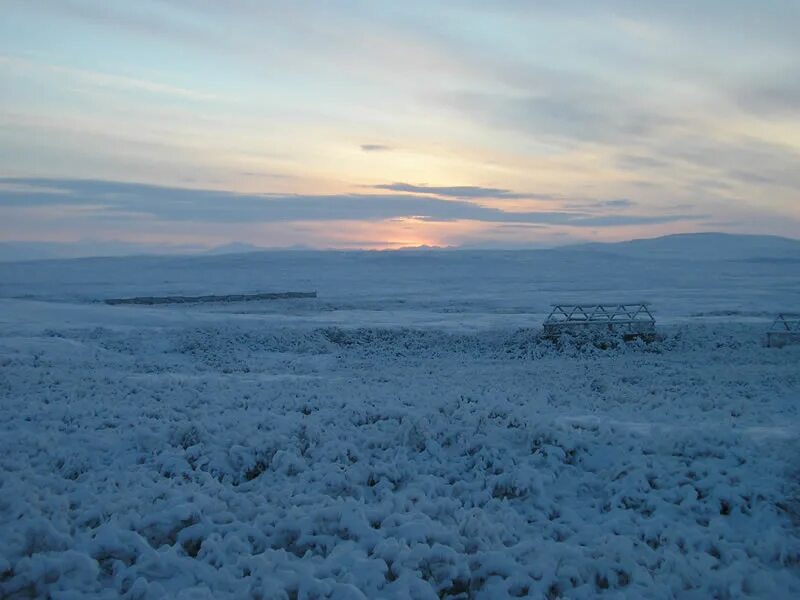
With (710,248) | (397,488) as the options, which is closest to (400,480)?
(397,488)

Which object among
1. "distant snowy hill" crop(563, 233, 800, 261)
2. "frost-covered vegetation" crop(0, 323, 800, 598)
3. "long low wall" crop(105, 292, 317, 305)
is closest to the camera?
"frost-covered vegetation" crop(0, 323, 800, 598)

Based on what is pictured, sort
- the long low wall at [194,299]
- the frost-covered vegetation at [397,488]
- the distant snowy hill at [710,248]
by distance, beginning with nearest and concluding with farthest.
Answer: the frost-covered vegetation at [397,488], the long low wall at [194,299], the distant snowy hill at [710,248]

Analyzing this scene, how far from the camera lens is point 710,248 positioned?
163 meters

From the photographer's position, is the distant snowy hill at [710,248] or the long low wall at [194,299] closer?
the long low wall at [194,299]

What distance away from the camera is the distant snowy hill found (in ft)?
456

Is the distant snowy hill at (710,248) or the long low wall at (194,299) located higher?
the distant snowy hill at (710,248)

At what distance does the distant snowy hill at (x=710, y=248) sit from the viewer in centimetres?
13900

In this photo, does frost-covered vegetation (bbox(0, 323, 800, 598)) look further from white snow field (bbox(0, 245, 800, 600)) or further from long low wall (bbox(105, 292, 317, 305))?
long low wall (bbox(105, 292, 317, 305))

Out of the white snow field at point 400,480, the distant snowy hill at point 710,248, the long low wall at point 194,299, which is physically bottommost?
the long low wall at point 194,299

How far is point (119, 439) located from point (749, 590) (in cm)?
817

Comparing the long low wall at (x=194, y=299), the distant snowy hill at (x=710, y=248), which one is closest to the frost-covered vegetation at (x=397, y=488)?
the long low wall at (x=194, y=299)

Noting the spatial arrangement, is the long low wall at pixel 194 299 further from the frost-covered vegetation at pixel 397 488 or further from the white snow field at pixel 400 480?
the frost-covered vegetation at pixel 397 488

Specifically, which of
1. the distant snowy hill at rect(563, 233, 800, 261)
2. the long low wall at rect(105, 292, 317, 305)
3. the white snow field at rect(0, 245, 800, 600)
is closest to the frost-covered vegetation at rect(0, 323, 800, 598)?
the white snow field at rect(0, 245, 800, 600)

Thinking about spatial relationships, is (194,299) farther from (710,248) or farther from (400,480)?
(710,248)
